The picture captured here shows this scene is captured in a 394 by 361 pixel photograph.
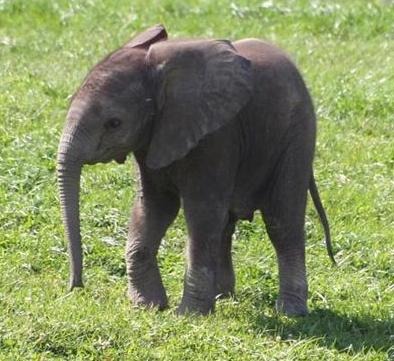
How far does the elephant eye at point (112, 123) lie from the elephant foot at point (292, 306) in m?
1.48

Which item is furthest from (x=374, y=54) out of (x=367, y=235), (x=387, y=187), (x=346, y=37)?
(x=367, y=235)

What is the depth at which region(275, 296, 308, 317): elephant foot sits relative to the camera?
900 cm

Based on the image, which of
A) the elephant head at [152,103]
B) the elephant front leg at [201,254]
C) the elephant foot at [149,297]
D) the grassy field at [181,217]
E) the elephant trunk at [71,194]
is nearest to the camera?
the grassy field at [181,217]

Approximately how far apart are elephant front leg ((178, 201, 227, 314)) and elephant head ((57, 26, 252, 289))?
0.38m

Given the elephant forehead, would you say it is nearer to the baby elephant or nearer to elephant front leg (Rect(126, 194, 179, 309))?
the baby elephant

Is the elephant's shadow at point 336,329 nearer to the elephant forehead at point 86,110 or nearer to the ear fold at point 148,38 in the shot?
the elephant forehead at point 86,110

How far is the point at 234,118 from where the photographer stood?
8742mm

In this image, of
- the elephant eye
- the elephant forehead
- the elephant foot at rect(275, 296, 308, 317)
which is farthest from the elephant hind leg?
the elephant forehead

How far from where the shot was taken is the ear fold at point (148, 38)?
28.8ft

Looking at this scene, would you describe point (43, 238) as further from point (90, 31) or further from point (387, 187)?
point (90, 31)

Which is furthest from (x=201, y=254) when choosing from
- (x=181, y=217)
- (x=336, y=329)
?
(x=181, y=217)

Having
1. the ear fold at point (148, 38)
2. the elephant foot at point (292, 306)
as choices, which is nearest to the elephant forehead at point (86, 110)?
the ear fold at point (148, 38)

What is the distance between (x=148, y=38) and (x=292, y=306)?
1.72 metres

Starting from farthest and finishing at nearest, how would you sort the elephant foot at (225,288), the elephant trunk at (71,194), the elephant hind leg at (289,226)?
the elephant foot at (225,288)
the elephant hind leg at (289,226)
the elephant trunk at (71,194)
